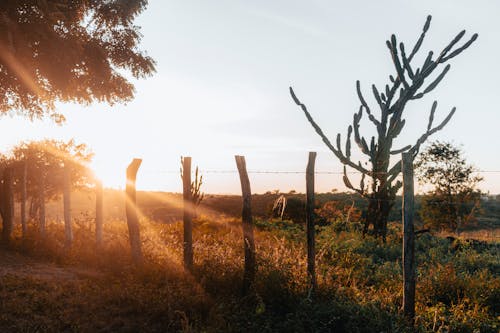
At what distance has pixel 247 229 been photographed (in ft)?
29.0

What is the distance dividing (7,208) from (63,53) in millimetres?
6516

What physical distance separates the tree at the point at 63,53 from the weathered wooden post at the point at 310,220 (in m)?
9.30

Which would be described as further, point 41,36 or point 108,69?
point 108,69

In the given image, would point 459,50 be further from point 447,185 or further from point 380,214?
point 447,185

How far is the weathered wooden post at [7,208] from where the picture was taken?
1594 centimetres

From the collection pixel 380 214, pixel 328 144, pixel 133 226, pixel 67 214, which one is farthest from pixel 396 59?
pixel 67 214

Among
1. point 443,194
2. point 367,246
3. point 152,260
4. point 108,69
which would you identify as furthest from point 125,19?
point 443,194

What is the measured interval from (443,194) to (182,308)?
2870 cm

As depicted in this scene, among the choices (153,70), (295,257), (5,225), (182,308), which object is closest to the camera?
(182,308)

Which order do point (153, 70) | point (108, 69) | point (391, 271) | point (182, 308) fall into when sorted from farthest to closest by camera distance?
1. point (153, 70)
2. point (108, 69)
3. point (391, 271)
4. point (182, 308)

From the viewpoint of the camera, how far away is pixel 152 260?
11133 millimetres

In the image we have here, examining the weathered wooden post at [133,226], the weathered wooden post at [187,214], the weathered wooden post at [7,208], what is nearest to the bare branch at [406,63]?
the weathered wooden post at [187,214]

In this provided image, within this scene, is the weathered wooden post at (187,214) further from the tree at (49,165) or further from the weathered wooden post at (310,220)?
the tree at (49,165)

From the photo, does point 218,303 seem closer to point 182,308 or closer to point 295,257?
point 182,308
